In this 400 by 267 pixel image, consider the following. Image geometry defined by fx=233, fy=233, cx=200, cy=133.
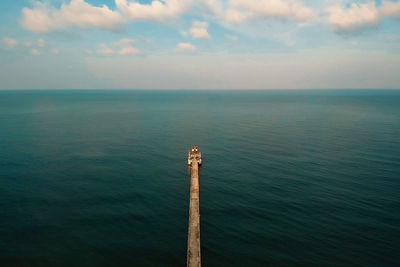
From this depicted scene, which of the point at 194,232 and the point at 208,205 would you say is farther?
the point at 208,205

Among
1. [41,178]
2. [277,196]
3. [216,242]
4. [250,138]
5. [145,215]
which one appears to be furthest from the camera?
[250,138]

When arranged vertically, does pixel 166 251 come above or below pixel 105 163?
below

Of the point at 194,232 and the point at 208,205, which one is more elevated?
the point at 194,232

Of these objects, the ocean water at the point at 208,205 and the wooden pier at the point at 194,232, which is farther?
the ocean water at the point at 208,205

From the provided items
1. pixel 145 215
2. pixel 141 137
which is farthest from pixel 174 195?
pixel 141 137

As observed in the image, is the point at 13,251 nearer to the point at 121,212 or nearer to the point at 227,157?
the point at 121,212

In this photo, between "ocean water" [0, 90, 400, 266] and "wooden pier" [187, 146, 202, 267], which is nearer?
"wooden pier" [187, 146, 202, 267]

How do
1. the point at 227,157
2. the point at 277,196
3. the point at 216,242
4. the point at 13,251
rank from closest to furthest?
the point at 13,251
the point at 216,242
the point at 277,196
the point at 227,157

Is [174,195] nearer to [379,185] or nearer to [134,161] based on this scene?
[134,161]

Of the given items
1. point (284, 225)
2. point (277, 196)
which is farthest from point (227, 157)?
point (284, 225)

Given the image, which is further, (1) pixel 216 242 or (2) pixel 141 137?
(2) pixel 141 137
